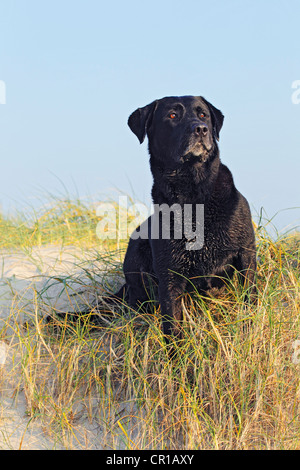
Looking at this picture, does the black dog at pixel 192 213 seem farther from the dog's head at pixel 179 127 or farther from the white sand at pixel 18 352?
the white sand at pixel 18 352

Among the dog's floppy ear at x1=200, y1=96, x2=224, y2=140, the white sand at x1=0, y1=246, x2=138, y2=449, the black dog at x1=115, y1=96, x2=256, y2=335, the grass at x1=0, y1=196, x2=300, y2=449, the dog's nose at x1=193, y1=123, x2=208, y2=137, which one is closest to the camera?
the grass at x1=0, y1=196, x2=300, y2=449

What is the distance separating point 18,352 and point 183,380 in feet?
5.37

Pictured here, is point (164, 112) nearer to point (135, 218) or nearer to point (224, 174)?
point (224, 174)

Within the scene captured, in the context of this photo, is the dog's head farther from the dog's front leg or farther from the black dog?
the dog's front leg

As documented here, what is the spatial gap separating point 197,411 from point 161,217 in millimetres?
1264

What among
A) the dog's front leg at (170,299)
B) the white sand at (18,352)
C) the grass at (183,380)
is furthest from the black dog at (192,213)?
the white sand at (18,352)

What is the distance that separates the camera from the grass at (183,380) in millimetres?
2904

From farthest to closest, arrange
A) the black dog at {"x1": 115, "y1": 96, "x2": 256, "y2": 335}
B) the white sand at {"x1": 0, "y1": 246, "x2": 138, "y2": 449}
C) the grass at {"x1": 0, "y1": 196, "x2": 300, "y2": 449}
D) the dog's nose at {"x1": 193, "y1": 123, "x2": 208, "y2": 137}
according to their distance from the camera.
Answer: the black dog at {"x1": 115, "y1": 96, "x2": 256, "y2": 335}
the dog's nose at {"x1": 193, "y1": 123, "x2": 208, "y2": 137}
the white sand at {"x1": 0, "y1": 246, "x2": 138, "y2": 449}
the grass at {"x1": 0, "y1": 196, "x2": 300, "y2": 449}

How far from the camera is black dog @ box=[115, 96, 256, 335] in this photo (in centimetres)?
337

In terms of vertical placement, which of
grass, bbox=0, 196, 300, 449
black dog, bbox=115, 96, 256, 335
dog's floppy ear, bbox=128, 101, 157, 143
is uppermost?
dog's floppy ear, bbox=128, 101, 157, 143

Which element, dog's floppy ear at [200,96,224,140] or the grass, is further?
dog's floppy ear at [200,96,224,140]

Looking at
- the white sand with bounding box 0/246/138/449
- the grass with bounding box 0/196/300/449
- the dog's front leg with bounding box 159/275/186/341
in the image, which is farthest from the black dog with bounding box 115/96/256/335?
the white sand with bounding box 0/246/138/449

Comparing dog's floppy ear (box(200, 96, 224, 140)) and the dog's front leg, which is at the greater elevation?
dog's floppy ear (box(200, 96, 224, 140))

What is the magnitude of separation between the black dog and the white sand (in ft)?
2.87
